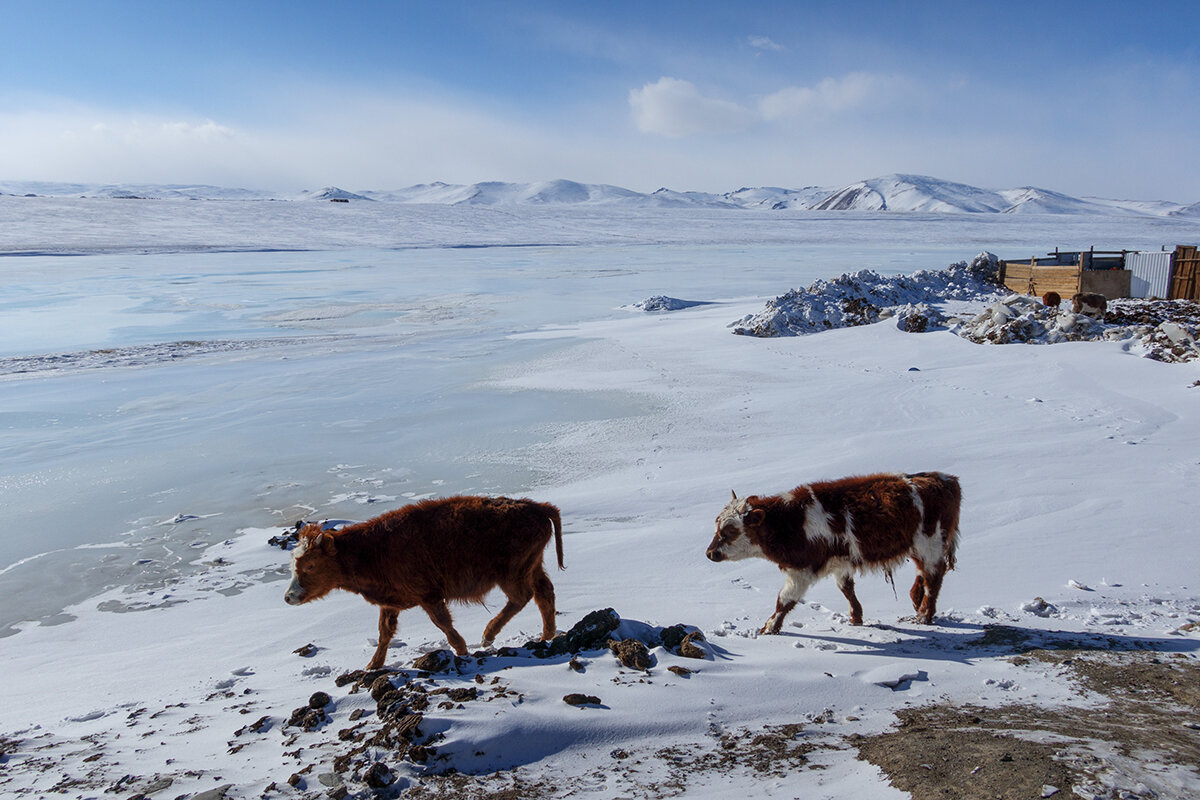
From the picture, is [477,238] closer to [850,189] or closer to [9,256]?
[9,256]

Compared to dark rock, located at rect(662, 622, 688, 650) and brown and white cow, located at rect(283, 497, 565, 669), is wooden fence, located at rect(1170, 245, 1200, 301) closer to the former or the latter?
dark rock, located at rect(662, 622, 688, 650)

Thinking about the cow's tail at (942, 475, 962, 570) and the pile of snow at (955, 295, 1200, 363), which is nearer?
the cow's tail at (942, 475, 962, 570)

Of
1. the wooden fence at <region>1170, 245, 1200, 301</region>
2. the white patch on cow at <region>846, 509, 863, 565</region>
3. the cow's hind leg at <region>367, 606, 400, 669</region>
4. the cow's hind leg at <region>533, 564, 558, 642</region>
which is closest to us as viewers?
the cow's hind leg at <region>367, 606, 400, 669</region>

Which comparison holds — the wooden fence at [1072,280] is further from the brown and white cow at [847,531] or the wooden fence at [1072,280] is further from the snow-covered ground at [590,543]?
the brown and white cow at [847,531]

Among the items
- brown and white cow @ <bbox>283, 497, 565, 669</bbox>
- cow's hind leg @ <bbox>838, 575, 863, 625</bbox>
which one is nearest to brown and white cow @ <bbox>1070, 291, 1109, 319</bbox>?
cow's hind leg @ <bbox>838, 575, 863, 625</bbox>

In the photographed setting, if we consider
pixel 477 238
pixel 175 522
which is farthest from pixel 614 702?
pixel 477 238

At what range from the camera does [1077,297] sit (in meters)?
15.9

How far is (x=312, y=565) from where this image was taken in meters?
4.82

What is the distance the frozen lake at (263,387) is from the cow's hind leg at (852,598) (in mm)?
4014

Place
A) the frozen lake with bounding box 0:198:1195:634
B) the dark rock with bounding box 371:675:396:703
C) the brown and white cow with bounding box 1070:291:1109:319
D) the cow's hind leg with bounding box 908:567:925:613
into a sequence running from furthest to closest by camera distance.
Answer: the brown and white cow with bounding box 1070:291:1109:319 → the frozen lake with bounding box 0:198:1195:634 → the cow's hind leg with bounding box 908:567:925:613 → the dark rock with bounding box 371:675:396:703

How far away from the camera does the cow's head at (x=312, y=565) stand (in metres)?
4.79

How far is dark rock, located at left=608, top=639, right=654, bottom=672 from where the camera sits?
4191 millimetres

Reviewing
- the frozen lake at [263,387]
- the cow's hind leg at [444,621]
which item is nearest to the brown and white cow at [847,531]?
the cow's hind leg at [444,621]

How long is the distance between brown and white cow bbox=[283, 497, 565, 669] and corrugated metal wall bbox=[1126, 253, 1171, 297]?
22.0 meters
